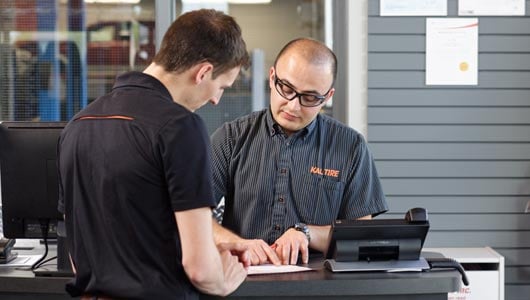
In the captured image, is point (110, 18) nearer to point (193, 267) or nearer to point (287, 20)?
point (287, 20)

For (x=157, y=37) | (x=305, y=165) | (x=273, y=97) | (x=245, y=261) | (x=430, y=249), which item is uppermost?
(x=157, y=37)

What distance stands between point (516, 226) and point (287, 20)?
Result: 1.70 metres

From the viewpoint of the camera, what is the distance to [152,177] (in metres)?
1.80

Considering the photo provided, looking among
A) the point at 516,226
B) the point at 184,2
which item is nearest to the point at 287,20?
the point at 184,2

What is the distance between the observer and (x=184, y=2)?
4.70 metres

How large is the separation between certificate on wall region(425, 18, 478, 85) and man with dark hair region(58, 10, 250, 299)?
8.39 feet

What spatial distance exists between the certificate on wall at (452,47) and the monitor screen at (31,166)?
2.30 m

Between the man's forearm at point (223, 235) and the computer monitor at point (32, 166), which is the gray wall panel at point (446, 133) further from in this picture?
the computer monitor at point (32, 166)

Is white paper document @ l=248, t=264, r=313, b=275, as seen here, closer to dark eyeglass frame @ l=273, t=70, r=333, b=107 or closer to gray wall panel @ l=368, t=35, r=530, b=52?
dark eyeglass frame @ l=273, t=70, r=333, b=107

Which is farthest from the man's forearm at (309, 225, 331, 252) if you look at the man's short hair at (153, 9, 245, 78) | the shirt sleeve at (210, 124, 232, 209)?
the man's short hair at (153, 9, 245, 78)

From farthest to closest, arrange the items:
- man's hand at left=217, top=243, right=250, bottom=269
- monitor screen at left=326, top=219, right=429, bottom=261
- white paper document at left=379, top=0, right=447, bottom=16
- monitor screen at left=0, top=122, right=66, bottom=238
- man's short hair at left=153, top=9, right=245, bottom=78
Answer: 1. white paper document at left=379, top=0, right=447, bottom=16
2. monitor screen at left=0, top=122, right=66, bottom=238
3. monitor screen at left=326, top=219, right=429, bottom=261
4. man's hand at left=217, top=243, right=250, bottom=269
5. man's short hair at left=153, top=9, right=245, bottom=78

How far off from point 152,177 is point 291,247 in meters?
0.92

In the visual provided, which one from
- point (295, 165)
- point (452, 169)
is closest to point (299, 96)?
point (295, 165)

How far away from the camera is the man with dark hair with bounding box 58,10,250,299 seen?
5.91ft
